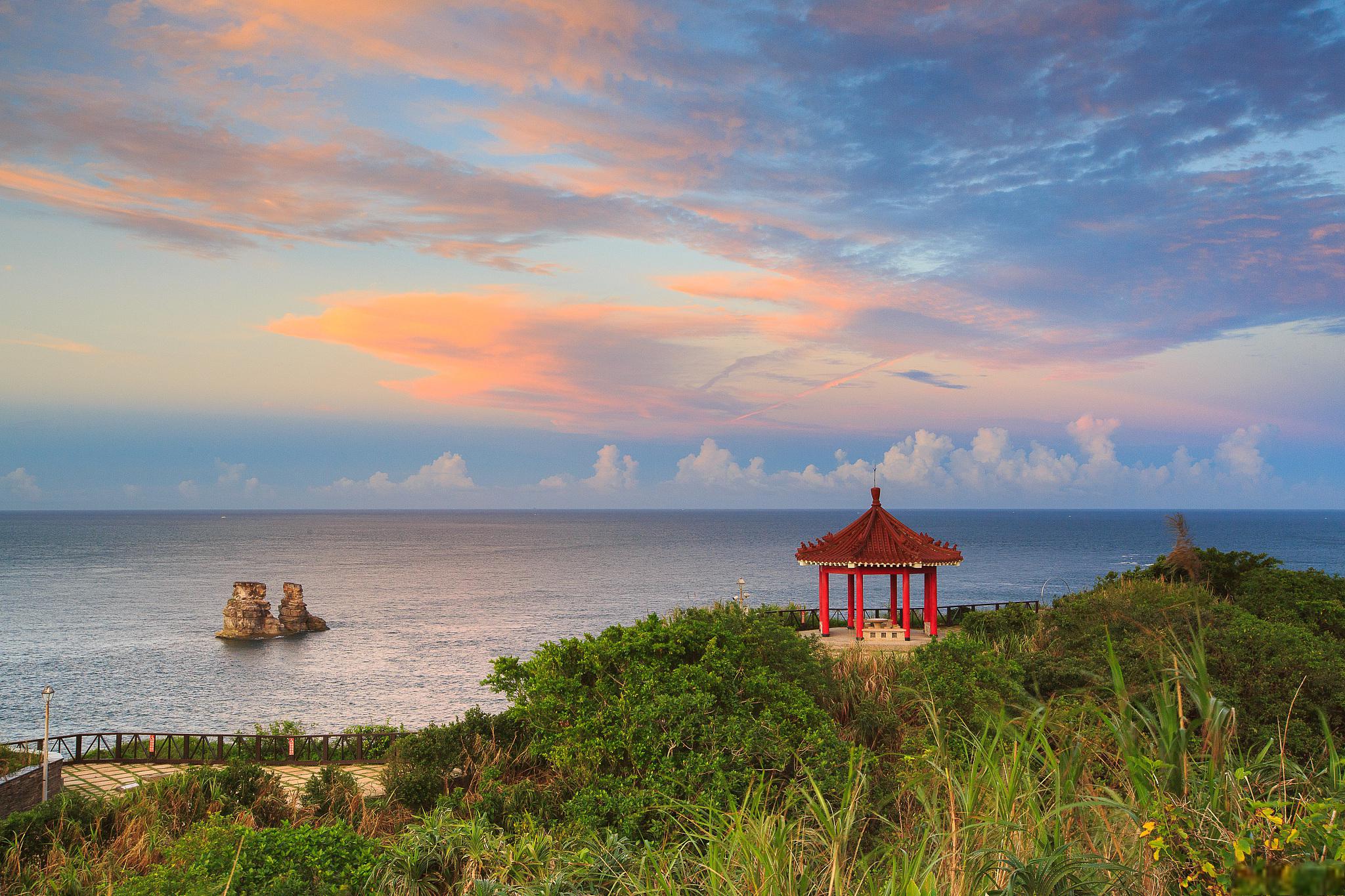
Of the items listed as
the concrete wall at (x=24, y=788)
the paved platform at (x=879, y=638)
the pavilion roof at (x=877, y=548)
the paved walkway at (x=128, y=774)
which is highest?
the pavilion roof at (x=877, y=548)

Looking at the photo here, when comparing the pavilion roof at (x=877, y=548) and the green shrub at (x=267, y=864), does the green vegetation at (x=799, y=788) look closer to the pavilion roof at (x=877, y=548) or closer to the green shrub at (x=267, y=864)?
the green shrub at (x=267, y=864)

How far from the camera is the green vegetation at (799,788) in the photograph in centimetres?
407

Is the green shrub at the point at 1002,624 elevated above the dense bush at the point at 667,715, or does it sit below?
below

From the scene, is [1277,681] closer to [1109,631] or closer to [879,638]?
[1109,631]

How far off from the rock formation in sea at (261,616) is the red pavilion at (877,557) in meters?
51.9

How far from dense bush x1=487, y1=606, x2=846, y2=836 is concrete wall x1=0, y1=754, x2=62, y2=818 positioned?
9.74 metres

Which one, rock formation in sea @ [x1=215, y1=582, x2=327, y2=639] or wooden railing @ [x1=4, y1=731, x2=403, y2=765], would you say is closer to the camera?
wooden railing @ [x1=4, y1=731, x2=403, y2=765]

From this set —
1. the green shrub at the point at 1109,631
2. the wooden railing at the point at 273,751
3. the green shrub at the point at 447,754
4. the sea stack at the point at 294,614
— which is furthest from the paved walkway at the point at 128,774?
the sea stack at the point at 294,614

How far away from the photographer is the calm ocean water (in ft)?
139

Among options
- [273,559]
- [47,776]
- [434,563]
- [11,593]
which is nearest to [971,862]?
[47,776]

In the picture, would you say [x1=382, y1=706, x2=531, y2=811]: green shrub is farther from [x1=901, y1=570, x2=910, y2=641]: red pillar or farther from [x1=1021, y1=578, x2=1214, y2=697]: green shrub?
[x1=901, y1=570, x2=910, y2=641]: red pillar

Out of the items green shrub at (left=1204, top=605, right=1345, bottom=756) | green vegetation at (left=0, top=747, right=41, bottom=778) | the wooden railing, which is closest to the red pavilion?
green shrub at (left=1204, top=605, right=1345, bottom=756)

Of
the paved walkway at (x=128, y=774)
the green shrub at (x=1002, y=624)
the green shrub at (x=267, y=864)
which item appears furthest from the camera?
the green shrub at (x=1002, y=624)

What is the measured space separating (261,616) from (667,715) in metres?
62.4
